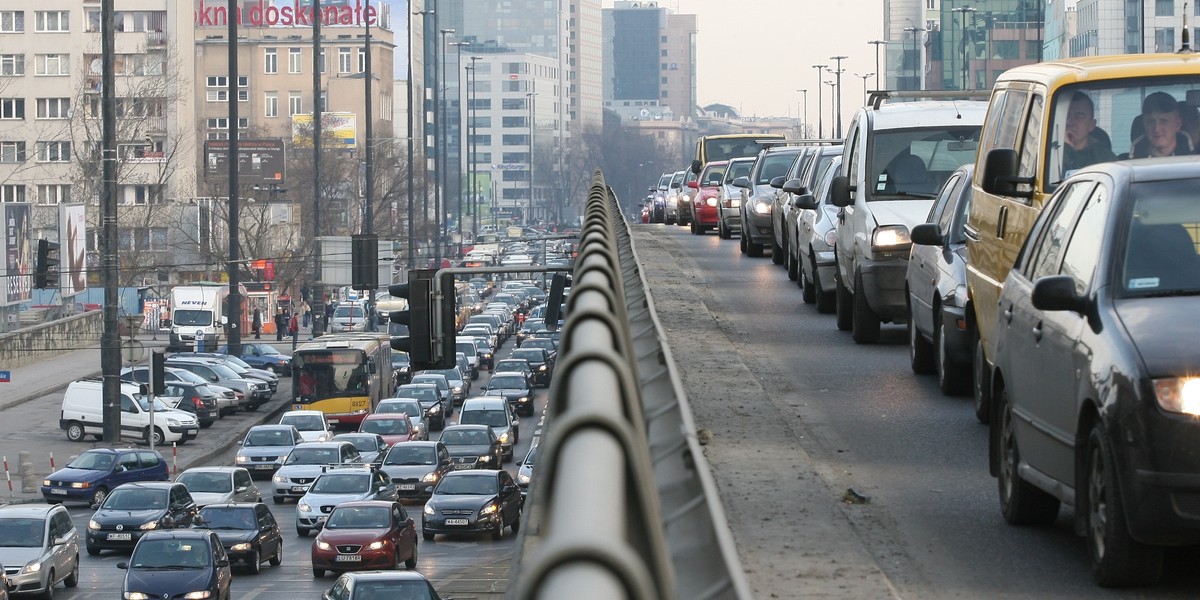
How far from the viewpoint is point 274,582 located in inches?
1265

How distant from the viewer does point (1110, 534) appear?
6637 millimetres

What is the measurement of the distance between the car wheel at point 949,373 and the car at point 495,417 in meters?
35.0

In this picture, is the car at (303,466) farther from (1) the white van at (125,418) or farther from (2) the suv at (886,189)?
(2) the suv at (886,189)

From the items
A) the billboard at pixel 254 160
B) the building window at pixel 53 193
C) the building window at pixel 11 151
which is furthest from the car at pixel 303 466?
the building window at pixel 11 151

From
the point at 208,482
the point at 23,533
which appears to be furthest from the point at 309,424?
the point at 23,533

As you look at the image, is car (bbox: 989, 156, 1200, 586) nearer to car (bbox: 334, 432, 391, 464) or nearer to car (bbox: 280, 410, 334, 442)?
car (bbox: 334, 432, 391, 464)

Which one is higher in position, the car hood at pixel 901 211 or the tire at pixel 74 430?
the car hood at pixel 901 211

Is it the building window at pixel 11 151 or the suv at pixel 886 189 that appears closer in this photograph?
the suv at pixel 886 189

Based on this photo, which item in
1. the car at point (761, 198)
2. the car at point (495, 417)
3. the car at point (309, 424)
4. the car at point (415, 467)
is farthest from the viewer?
the car at point (309, 424)

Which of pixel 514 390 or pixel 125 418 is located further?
pixel 514 390

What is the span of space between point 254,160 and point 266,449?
64655mm

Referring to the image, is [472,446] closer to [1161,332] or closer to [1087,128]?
[1087,128]

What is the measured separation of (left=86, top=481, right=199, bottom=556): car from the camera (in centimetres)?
3453

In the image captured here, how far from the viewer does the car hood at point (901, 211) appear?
614 inches
